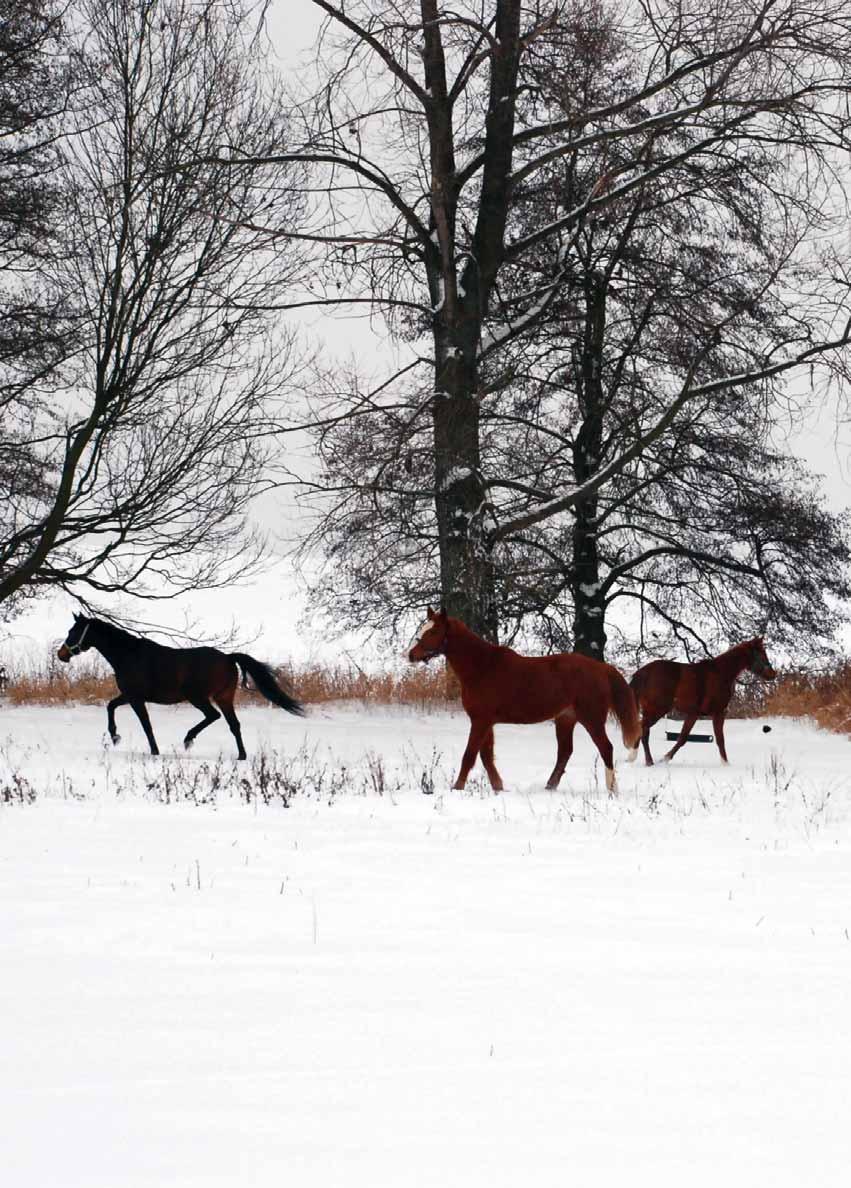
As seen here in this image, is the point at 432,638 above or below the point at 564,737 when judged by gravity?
above

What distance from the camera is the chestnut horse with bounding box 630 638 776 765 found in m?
15.2

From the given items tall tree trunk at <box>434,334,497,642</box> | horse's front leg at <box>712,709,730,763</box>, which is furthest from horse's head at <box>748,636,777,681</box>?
tall tree trunk at <box>434,334,497,642</box>

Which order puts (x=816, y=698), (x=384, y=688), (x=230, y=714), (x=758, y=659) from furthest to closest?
(x=384, y=688)
(x=816, y=698)
(x=758, y=659)
(x=230, y=714)

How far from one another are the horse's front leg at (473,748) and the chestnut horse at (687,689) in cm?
368

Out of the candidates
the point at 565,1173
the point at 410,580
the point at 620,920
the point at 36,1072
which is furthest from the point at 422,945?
the point at 410,580

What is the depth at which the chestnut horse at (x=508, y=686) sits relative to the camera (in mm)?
11953

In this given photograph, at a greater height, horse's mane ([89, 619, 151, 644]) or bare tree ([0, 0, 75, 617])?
bare tree ([0, 0, 75, 617])

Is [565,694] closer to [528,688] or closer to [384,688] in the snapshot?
[528,688]

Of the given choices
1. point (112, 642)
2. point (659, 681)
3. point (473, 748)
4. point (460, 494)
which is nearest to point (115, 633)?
point (112, 642)

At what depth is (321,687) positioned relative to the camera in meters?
21.2

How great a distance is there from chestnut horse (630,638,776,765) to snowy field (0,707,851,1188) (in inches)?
197

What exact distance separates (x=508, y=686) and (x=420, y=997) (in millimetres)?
7298

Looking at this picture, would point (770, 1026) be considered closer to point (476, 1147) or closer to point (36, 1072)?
point (476, 1147)

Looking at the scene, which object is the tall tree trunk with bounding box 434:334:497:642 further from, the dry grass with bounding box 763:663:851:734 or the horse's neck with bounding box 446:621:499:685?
the horse's neck with bounding box 446:621:499:685
